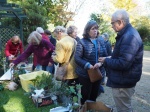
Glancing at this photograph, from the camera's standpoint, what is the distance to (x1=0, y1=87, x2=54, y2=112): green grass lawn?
2.29 metres

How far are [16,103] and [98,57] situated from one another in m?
1.26

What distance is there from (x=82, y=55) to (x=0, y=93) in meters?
1.28

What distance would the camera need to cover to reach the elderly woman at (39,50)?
3336 millimetres

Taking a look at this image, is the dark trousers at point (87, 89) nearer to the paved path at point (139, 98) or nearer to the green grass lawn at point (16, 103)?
the green grass lawn at point (16, 103)

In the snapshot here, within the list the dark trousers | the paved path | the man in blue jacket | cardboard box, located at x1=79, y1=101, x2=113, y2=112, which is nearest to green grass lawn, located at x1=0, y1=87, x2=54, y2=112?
cardboard box, located at x1=79, y1=101, x2=113, y2=112

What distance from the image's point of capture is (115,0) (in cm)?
1966

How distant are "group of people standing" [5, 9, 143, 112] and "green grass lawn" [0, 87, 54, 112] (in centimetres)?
68

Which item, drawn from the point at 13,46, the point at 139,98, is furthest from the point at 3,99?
the point at 139,98

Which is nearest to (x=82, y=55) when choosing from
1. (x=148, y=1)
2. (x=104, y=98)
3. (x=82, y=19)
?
(x=104, y=98)

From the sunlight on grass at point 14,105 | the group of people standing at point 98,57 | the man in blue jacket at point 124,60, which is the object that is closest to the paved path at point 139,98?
the group of people standing at point 98,57

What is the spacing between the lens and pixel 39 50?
3527 millimetres

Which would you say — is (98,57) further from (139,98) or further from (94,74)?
(139,98)

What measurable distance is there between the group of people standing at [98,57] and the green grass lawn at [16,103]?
2.23 ft

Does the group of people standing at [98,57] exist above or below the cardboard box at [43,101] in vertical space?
above
